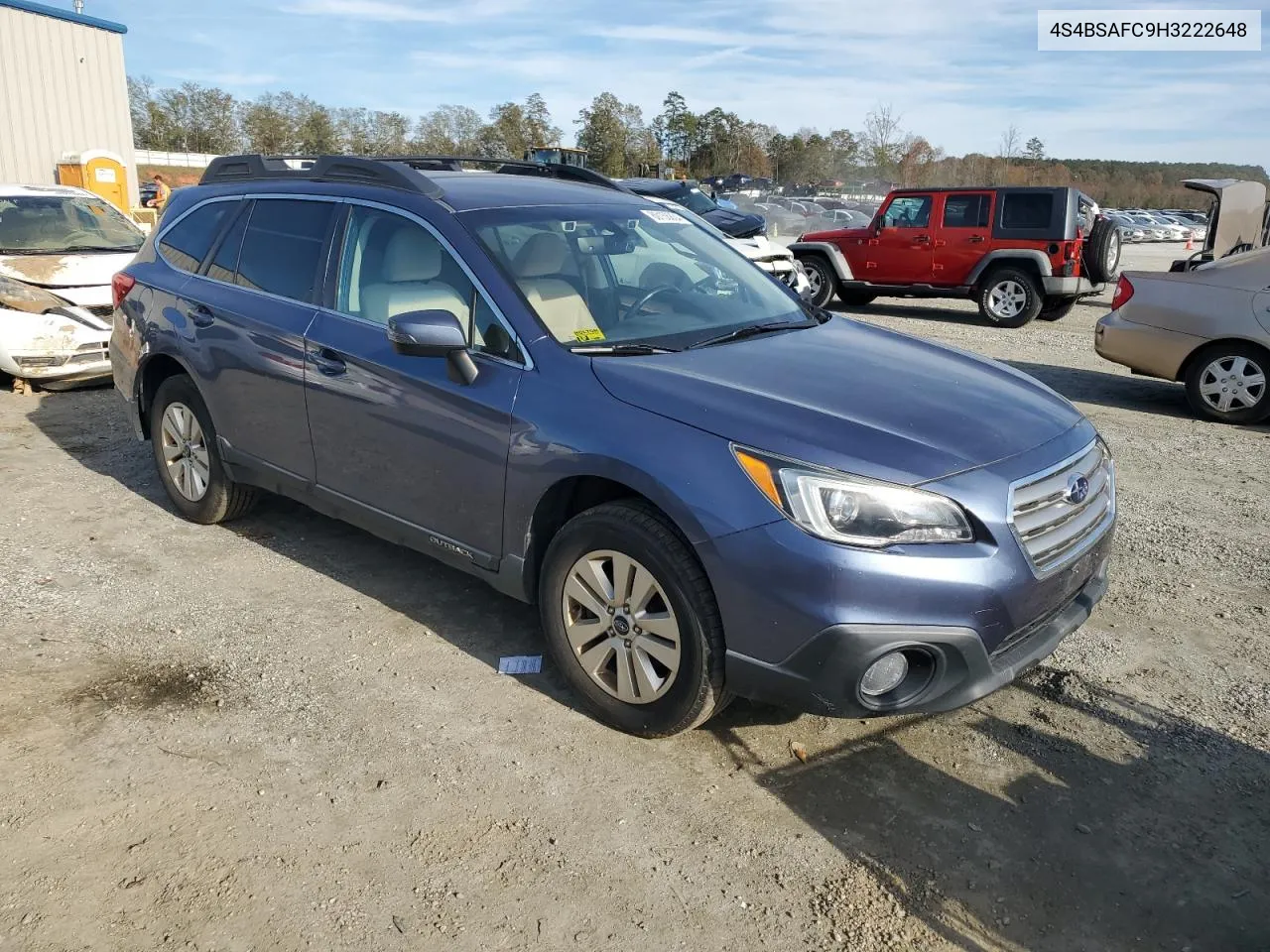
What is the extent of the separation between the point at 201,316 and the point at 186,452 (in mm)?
800

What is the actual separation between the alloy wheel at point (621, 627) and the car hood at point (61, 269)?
264 inches

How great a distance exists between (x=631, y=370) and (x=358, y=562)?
2.16 meters

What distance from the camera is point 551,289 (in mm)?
3816

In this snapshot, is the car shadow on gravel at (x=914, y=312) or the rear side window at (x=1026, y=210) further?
the car shadow on gravel at (x=914, y=312)

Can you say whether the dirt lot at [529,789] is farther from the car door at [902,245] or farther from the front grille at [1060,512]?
the car door at [902,245]

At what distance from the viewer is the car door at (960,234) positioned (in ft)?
46.4

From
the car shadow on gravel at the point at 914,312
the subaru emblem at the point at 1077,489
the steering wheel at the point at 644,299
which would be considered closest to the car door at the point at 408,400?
the steering wheel at the point at 644,299

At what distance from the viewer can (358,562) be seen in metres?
4.95

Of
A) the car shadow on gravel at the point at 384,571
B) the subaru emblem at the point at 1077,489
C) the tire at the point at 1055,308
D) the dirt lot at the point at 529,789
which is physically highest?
the subaru emblem at the point at 1077,489

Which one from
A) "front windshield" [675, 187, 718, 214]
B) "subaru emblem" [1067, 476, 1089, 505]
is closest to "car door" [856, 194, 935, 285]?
"front windshield" [675, 187, 718, 214]

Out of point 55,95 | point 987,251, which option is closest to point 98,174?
point 55,95

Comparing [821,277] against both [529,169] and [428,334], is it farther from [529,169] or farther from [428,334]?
[428,334]

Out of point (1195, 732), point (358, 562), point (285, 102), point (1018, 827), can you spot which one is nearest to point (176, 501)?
point (358, 562)

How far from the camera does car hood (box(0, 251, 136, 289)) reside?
8516mm
